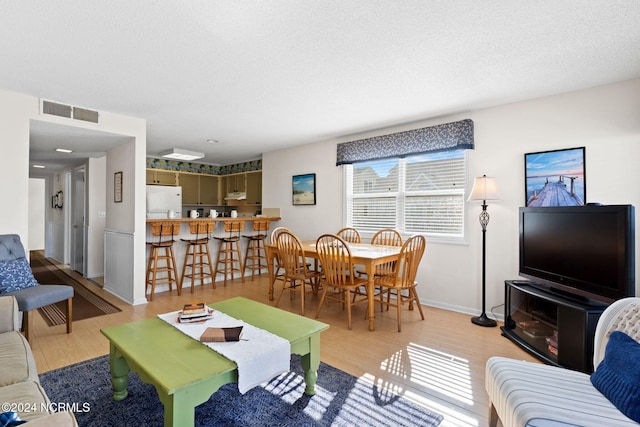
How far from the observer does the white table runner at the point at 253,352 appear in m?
1.53

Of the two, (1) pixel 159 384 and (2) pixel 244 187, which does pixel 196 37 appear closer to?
(1) pixel 159 384

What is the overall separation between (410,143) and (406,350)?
2.44 meters

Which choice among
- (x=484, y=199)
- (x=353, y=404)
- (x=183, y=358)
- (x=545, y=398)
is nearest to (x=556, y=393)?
(x=545, y=398)

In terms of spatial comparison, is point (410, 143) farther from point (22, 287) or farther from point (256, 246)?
point (22, 287)

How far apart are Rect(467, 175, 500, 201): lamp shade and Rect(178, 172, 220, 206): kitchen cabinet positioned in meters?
5.85

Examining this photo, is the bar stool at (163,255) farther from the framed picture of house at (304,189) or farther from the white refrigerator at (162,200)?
the framed picture of house at (304,189)

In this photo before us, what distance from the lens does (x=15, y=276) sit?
269 centimetres

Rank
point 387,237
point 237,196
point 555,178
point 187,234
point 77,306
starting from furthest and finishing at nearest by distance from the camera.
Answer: point 237,196 < point 187,234 < point 387,237 < point 77,306 < point 555,178

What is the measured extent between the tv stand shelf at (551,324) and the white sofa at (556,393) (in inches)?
24.9

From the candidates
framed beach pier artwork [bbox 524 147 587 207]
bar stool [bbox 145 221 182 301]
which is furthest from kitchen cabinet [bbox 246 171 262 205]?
framed beach pier artwork [bbox 524 147 587 207]

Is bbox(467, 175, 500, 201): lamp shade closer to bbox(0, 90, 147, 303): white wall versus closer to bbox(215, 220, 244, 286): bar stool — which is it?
bbox(215, 220, 244, 286): bar stool

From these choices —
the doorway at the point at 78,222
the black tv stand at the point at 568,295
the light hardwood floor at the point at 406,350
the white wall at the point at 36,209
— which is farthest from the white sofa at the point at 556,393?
the white wall at the point at 36,209

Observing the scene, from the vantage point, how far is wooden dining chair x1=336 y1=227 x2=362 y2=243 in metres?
4.41

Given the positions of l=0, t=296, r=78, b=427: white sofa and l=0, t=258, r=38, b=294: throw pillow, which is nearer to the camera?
l=0, t=296, r=78, b=427: white sofa
